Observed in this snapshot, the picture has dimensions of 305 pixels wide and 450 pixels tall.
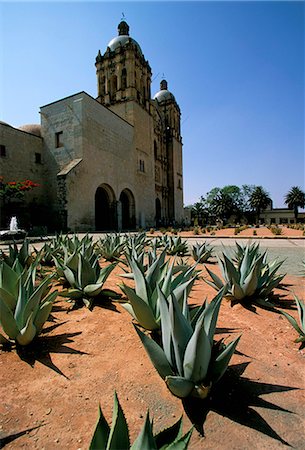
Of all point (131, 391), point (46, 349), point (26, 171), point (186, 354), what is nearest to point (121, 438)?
point (186, 354)

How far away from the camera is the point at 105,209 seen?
24.0 meters

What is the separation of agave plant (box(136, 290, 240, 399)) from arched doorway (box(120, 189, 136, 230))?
24877 millimetres

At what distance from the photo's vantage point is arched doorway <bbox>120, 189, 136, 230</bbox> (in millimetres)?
26312

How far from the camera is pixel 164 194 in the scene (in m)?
35.5

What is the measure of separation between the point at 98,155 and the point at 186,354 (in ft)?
72.2

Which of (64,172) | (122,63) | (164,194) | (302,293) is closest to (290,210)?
(164,194)

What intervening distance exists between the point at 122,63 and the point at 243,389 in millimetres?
31706

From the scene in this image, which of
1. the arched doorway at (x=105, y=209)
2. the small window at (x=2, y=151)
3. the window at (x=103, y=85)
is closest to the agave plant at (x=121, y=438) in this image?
A: the small window at (x=2, y=151)

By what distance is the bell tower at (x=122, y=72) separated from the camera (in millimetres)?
25984

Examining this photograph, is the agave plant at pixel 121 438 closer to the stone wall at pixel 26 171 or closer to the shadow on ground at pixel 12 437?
the shadow on ground at pixel 12 437

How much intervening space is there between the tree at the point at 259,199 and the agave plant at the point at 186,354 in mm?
60420

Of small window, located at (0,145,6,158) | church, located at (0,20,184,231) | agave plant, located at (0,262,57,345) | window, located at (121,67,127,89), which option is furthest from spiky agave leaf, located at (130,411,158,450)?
window, located at (121,67,127,89)

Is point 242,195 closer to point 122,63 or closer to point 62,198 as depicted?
point 122,63

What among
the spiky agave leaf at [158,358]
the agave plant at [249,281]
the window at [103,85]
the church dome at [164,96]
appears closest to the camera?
the spiky agave leaf at [158,358]
